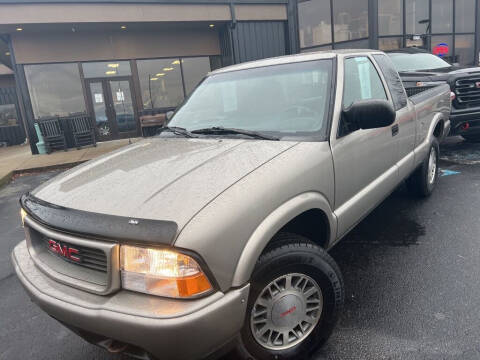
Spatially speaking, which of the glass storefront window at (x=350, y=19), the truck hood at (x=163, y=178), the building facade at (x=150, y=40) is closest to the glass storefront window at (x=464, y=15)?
the building facade at (x=150, y=40)

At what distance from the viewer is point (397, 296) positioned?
2.82 m

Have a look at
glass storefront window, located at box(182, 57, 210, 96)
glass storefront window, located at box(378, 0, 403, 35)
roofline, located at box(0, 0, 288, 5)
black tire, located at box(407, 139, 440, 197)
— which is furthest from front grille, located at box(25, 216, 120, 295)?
glass storefront window, located at box(378, 0, 403, 35)

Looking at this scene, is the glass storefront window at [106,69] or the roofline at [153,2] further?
the glass storefront window at [106,69]

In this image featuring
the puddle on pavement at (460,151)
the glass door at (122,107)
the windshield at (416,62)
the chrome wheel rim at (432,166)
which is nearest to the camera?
the chrome wheel rim at (432,166)

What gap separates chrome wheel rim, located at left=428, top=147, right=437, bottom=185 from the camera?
15.2 feet

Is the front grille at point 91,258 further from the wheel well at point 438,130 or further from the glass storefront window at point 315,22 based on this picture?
the glass storefront window at point 315,22

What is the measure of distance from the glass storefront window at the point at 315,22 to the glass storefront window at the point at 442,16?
5.00m

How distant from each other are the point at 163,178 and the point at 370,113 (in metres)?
1.41

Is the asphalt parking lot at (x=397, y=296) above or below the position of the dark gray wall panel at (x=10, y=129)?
below

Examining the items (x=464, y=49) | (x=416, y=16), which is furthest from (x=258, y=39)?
(x=464, y=49)

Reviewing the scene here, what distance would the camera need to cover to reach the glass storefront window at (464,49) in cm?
1861

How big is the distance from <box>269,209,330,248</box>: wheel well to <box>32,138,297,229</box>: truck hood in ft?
1.59

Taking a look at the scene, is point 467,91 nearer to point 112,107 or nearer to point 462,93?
point 462,93

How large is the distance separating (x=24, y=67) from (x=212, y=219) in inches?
528
